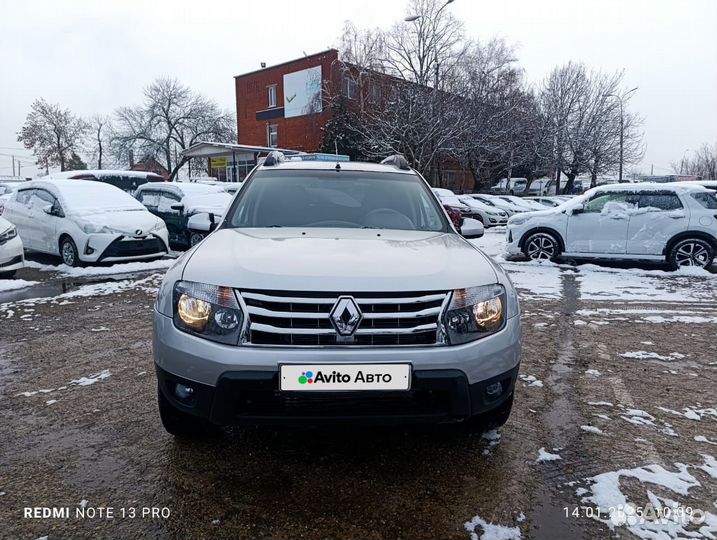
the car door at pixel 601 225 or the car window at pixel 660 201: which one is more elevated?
the car window at pixel 660 201

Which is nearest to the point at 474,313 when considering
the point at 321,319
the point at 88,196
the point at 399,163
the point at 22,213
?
the point at 321,319

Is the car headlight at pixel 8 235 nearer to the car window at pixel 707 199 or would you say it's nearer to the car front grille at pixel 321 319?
the car front grille at pixel 321 319

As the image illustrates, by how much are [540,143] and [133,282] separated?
31.8 metres

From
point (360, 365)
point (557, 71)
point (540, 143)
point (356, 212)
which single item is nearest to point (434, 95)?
point (540, 143)

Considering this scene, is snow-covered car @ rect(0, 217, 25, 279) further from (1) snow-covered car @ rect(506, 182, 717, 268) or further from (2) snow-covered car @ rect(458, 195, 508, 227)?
(2) snow-covered car @ rect(458, 195, 508, 227)

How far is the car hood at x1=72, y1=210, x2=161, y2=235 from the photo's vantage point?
29.1 ft

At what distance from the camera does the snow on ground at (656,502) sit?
87.7 inches

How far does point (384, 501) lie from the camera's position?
2.38 m

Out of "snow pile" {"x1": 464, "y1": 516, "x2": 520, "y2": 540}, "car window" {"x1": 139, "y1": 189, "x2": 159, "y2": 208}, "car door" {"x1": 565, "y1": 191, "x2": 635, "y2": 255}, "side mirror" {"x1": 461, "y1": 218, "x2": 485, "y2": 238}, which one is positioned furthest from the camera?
"car window" {"x1": 139, "y1": 189, "x2": 159, "y2": 208}

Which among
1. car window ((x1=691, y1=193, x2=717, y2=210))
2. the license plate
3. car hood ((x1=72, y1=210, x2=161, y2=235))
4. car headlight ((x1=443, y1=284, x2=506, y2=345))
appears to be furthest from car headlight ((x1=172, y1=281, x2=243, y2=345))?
car window ((x1=691, y1=193, x2=717, y2=210))

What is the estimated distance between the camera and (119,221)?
9.08m

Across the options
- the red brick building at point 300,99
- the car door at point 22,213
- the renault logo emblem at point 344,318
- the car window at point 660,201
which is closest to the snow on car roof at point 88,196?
the car door at point 22,213

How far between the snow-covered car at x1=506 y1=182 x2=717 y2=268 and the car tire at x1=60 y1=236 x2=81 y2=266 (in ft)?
27.8

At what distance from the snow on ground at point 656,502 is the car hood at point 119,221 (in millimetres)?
8537
